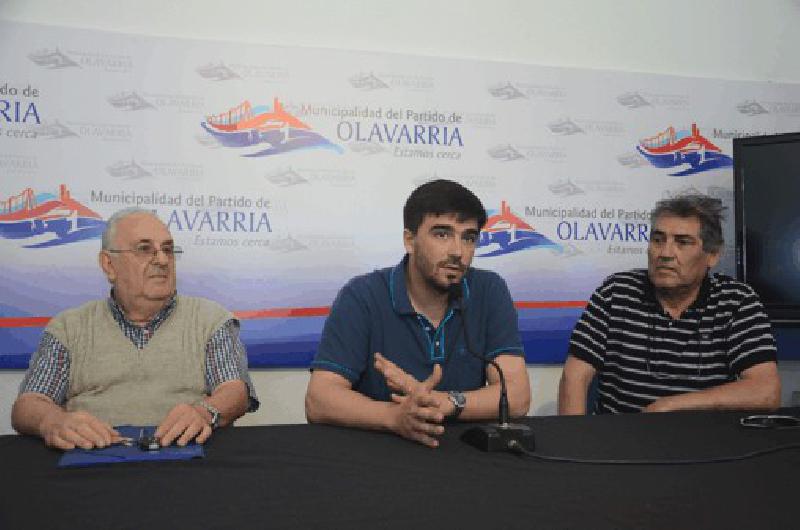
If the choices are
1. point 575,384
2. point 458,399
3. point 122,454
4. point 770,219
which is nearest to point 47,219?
point 122,454

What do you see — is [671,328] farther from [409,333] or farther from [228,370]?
[228,370]

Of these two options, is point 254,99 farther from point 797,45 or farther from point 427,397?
point 797,45

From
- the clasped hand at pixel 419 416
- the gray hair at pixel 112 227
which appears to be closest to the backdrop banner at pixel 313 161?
the gray hair at pixel 112 227

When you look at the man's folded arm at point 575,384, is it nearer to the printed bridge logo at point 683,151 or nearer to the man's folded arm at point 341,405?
the man's folded arm at point 341,405

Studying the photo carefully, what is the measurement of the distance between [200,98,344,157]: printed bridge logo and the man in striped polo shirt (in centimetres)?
127

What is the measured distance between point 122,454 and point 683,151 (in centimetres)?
278

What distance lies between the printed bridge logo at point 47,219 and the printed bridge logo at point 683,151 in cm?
233

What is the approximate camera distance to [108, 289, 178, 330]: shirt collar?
2.01 metres

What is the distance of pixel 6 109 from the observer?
256 centimetres

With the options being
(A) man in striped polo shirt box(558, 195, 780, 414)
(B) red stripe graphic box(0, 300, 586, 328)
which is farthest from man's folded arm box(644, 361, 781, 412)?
(B) red stripe graphic box(0, 300, 586, 328)

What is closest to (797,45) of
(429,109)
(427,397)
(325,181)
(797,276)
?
(797,276)

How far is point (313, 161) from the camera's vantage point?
2.84m

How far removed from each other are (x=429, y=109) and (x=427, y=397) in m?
1.83

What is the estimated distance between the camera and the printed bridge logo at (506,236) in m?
3.01
